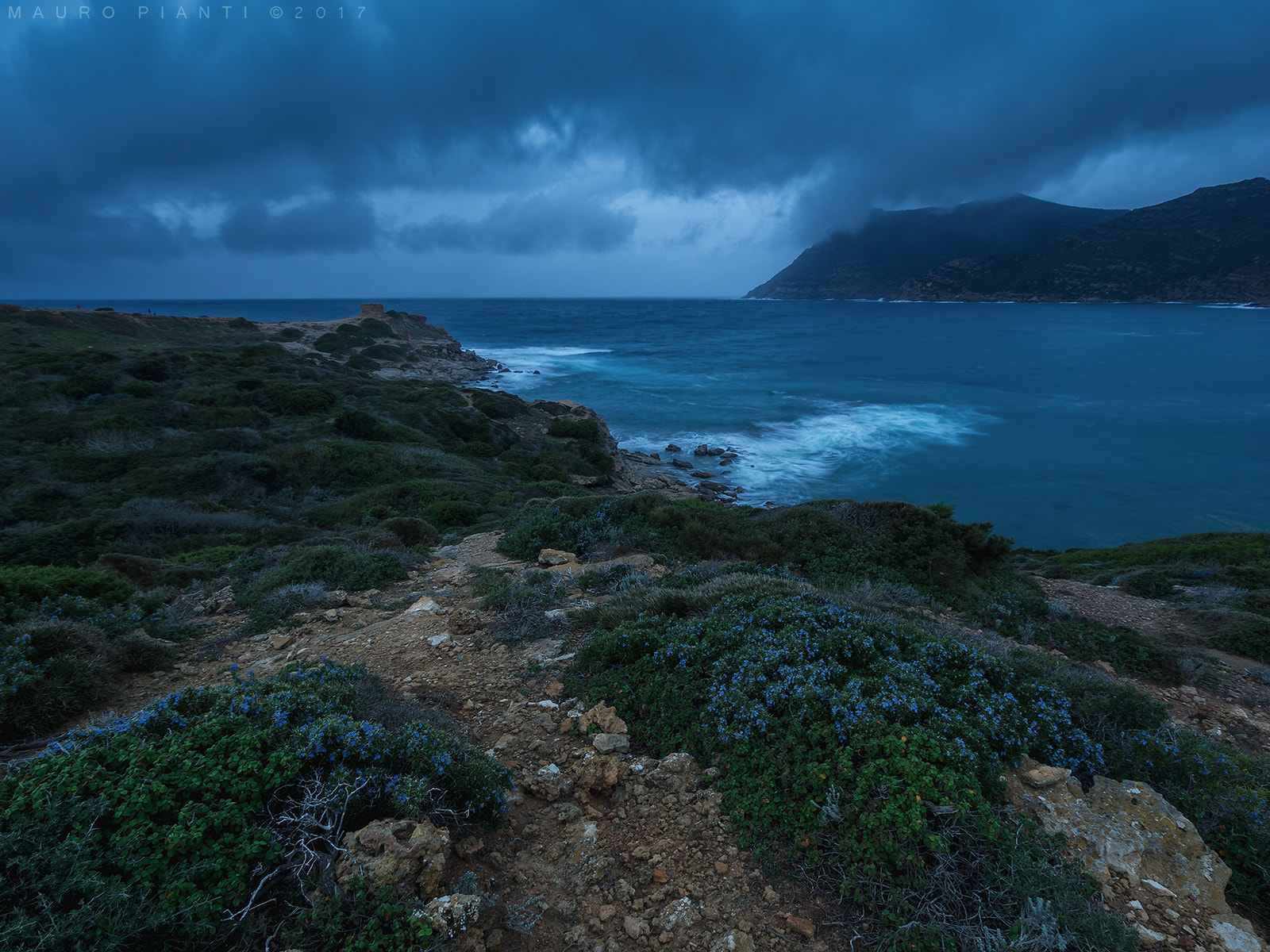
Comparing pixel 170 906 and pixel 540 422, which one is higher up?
pixel 170 906

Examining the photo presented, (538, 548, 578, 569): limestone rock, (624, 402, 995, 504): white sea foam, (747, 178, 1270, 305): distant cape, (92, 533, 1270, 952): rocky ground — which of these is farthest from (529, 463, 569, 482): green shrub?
(747, 178, 1270, 305): distant cape

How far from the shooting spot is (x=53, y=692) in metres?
3.92

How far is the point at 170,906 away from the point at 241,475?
606 inches

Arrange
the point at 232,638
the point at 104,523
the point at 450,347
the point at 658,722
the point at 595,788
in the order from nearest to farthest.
A: the point at 595,788
the point at 658,722
the point at 232,638
the point at 104,523
the point at 450,347

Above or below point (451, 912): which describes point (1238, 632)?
below

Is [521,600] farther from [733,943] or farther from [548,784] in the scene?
[733,943]

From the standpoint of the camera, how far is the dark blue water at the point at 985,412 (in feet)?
74.6

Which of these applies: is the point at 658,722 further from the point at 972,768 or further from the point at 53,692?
the point at 53,692

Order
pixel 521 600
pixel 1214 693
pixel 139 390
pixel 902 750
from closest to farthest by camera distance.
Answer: pixel 902 750
pixel 1214 693
pixel 521 600
pixel 139 390

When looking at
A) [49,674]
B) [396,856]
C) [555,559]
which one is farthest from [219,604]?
[396,856]

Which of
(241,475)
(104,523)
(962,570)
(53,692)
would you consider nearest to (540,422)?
(241,475)

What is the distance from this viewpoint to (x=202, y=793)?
8.01 feet

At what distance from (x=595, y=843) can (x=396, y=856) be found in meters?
1.12

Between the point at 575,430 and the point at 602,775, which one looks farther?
the point at 575,430
